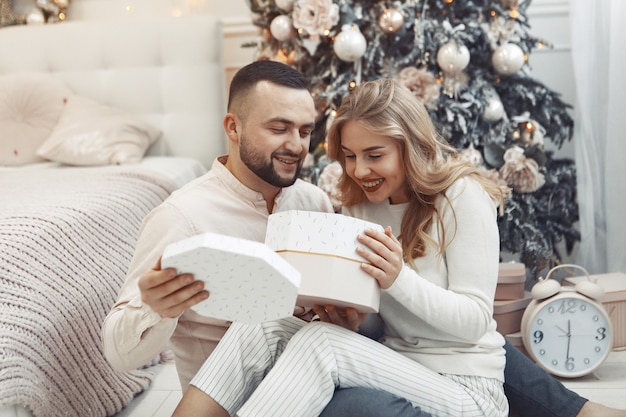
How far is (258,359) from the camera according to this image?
1.32 meters

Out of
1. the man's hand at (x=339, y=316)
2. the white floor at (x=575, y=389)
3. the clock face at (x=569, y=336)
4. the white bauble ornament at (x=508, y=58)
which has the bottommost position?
the white floor at (x=575, y=389)

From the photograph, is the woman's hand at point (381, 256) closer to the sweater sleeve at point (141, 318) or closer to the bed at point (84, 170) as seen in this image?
the sweater sleeve at point (141, 318)

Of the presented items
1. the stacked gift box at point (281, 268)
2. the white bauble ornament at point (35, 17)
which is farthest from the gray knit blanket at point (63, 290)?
the white bauble ornament at point (35, 17)

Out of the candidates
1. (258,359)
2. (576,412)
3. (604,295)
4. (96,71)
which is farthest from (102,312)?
(96,71)

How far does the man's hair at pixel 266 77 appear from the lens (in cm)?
153

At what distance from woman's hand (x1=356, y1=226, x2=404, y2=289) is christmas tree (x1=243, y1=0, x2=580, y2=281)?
3.57ft

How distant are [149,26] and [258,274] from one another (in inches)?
89.6

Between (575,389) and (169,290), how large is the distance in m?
1.28

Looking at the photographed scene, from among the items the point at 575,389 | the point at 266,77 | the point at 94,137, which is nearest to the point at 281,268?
the point at 266,77

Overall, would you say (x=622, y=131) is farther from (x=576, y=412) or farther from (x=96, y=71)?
(x=96, y=71)

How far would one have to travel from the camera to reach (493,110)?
2.31m

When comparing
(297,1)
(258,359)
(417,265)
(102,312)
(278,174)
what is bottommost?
(102,312)

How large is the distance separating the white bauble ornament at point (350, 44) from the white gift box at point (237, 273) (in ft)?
4.33

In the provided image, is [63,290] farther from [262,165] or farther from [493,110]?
[493,110]
